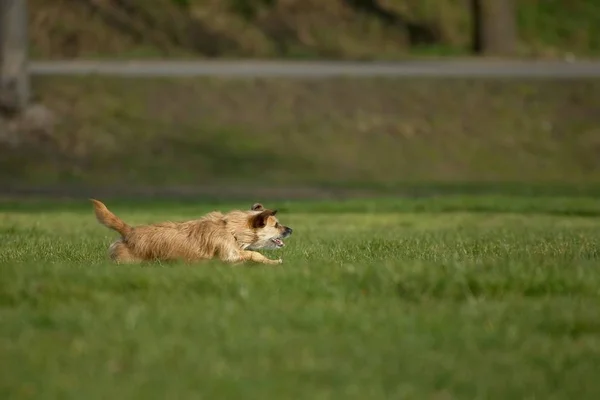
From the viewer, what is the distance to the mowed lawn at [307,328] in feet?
26.9

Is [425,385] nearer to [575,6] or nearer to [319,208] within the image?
[319,208]

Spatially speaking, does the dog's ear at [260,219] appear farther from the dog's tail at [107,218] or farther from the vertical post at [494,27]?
the vertical post at [494,27]

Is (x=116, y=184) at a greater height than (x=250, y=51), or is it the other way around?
(x=250, y=51)

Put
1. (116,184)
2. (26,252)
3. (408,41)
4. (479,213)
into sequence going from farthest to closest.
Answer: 1. (408,41)
2. (116,184)
3. (479,213)
4. (26,252)

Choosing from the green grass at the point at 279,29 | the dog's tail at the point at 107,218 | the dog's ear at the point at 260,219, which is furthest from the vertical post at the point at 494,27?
the dog's tail at the point at 107,218

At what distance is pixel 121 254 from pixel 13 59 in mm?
18344

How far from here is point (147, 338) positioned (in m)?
9.12

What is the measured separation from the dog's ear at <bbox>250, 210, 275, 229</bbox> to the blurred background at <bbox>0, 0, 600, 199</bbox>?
42.2 feet

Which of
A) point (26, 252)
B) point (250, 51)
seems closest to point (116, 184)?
point (250, 51)

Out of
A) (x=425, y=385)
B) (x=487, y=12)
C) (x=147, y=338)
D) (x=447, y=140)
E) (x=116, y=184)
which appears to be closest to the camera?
(x=425, y=385)

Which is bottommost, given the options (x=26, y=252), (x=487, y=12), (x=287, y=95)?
(x=26, y=252)

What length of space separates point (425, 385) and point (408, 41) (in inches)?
1284

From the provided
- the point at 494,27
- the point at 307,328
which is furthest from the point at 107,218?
the point at 494,27

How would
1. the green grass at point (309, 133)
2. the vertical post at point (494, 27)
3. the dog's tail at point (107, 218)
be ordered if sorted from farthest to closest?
the vertical post at point (494, 27) < the green grass at point (309, 133) < the dog's tail at point (107, 218)
